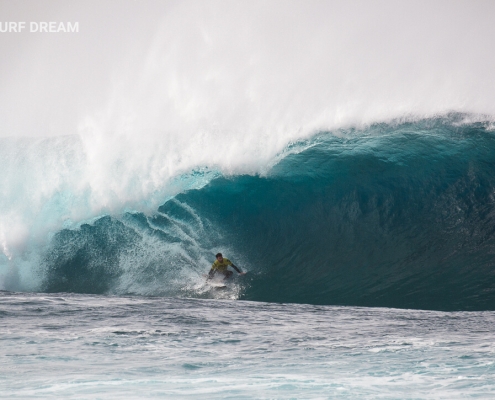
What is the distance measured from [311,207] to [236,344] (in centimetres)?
586

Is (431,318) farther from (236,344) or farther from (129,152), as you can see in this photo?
(129,152)

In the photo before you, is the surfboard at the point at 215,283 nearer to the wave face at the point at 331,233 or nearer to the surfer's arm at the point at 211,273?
the surfer's arm at the point at 211,273

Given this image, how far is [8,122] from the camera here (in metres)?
31.9

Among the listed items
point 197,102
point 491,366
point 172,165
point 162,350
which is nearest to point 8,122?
point 197,102

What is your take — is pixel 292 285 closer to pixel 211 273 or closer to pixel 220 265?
pixel 220 265

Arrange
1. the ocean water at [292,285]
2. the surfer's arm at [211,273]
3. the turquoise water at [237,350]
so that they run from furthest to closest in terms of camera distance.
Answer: the surfer's arm at [211,273]
the ocean water at [292,285]
the turquoise water at [237,350]

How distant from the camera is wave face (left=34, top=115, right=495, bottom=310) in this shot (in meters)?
10.5

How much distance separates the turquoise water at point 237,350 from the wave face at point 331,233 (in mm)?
865

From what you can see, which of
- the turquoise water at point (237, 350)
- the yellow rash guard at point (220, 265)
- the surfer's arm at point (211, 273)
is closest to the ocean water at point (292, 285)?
the turquoise water at point (237, 350)

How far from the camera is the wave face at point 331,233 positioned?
10.5m

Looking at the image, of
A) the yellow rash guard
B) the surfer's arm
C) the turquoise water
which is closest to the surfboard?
the surfer's arm

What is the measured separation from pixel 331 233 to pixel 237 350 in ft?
17.5

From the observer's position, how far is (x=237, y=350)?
719cm

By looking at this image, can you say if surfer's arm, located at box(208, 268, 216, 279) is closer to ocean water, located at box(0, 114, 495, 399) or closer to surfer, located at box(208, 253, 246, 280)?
surfer, located at box(208, 253, 246, 280)
